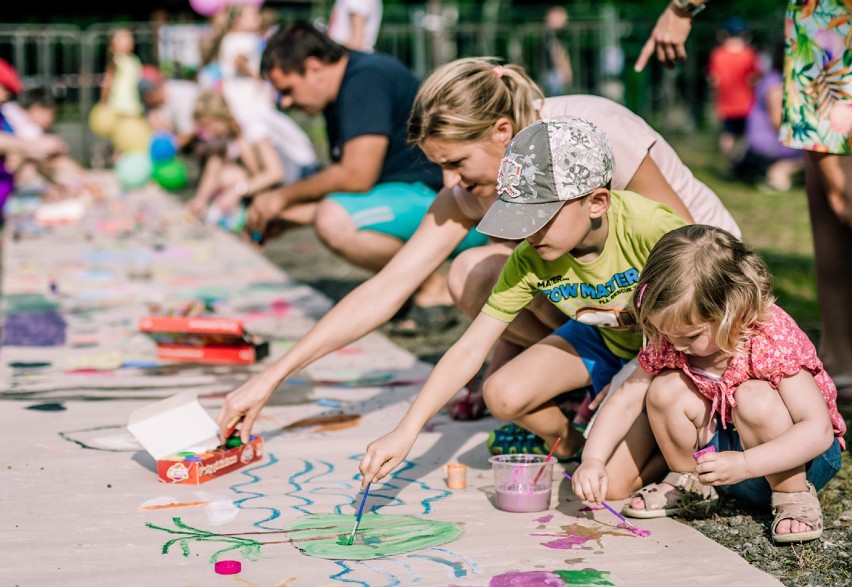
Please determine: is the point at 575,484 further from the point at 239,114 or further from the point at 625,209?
the point at 239,114

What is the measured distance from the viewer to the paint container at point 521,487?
9.13 ft

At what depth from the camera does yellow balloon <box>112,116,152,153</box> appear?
1271 cm

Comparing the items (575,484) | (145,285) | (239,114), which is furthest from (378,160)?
(239,114)

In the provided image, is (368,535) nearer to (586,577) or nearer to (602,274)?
(586,577)

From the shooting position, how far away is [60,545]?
2580mm

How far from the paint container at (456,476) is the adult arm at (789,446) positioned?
0.75 m

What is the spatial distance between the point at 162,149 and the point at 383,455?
9.59 m

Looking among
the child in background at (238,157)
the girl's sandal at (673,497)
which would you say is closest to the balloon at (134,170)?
the child in background at (238,157)

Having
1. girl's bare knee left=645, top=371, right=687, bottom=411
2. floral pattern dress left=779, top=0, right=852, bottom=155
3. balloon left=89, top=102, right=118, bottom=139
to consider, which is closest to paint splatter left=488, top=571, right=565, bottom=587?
girl's bare knee left=645, top=371, right=687, bottom=411

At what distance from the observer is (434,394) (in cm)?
275

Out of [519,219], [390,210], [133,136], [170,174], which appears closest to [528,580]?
[519,219]

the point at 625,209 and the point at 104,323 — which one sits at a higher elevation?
the point at 625,209

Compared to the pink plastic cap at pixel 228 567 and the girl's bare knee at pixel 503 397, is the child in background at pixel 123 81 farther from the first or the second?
the pink plastic cap at pixel 228 567

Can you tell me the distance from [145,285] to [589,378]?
12.4 feet
